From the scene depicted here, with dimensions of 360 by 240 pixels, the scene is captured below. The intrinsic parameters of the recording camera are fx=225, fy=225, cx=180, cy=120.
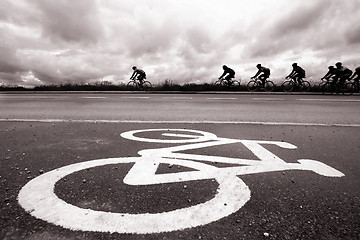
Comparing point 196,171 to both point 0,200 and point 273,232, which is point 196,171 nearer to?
point 273,232

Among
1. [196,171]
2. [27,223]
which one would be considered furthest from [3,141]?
[196,171]

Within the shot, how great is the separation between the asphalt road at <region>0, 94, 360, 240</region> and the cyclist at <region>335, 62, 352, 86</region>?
14.9 metres

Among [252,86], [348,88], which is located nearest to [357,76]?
[348,88]

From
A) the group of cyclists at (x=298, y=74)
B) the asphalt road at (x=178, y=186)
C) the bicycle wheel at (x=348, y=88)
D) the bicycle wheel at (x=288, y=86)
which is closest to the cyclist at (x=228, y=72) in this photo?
the group of cyclists at (x=298, y=74)

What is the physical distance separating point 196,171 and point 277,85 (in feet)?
60.7

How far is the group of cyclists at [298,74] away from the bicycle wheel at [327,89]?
45cm

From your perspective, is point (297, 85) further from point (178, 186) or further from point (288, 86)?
point (178, 186)

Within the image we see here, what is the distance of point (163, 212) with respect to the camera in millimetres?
1748

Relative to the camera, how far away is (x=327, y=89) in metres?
17.4

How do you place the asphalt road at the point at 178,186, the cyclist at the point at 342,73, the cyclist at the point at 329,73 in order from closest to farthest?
the asphalt road at the point at 178,186 < the cyclist at the point at 342,73 < the cyclist at the point at 329,73

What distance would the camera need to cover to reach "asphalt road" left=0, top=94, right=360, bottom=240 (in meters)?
1.56

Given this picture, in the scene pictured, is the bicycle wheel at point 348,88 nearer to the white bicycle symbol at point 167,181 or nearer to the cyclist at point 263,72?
the cyclist at point 263,72

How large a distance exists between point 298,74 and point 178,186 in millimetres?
18312

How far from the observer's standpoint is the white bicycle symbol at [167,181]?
5.26ft
